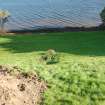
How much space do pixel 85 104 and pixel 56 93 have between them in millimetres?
1004

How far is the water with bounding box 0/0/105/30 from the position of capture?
37656 mm

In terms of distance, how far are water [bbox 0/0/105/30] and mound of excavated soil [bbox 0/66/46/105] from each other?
23.8 meters

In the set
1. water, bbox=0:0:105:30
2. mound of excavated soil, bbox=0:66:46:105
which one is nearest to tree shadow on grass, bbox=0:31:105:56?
mound of excavated soil, bbox=0:66:46:105

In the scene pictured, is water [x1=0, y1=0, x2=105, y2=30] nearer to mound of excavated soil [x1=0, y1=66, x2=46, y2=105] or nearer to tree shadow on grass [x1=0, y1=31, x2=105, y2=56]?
tree shadow on grass [x1=0, y1=31, x2=105, y2=56]

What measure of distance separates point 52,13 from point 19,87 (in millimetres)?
32514

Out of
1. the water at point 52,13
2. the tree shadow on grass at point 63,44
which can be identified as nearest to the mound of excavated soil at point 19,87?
the tree shadow on grass at point 63,44

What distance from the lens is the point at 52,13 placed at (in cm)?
4388

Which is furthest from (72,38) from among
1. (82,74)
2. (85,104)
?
(85,104)

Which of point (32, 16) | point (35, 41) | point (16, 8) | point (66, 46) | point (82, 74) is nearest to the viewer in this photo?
point (82, 74)

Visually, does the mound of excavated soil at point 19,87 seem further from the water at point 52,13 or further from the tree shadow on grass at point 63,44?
the water at point 52,13

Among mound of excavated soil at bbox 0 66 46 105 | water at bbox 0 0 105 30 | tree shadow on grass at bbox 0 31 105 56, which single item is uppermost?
water at bbox 0 0 105 30

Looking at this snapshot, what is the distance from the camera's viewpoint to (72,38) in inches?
1017

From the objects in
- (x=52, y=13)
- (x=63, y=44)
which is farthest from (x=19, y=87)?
(x=52, y=13)

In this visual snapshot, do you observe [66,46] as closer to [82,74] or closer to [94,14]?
[82,74]
